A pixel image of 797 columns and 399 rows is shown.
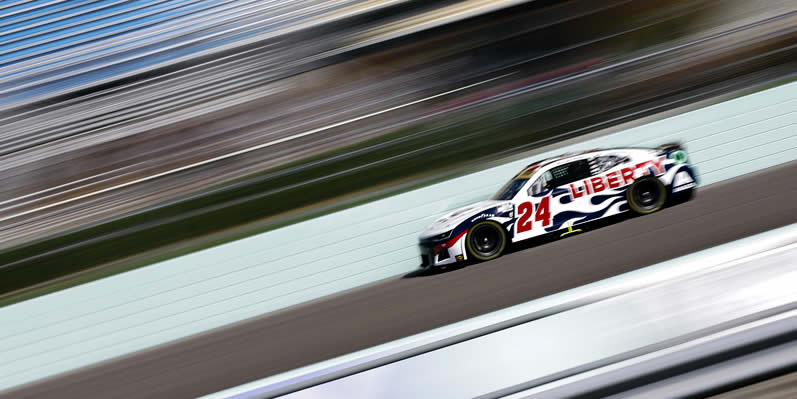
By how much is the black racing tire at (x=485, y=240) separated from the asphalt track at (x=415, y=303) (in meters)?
0.12

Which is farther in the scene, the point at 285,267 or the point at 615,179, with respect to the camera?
the point at 285,267

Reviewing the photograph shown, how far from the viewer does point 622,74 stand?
9.20 meters

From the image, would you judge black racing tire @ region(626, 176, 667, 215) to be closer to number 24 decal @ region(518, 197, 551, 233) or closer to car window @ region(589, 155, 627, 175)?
car window @ region(589, 155, 627, 175)

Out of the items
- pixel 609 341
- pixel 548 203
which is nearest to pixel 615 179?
pixel 548 203

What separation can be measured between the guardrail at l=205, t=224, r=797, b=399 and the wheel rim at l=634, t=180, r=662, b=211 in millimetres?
4192

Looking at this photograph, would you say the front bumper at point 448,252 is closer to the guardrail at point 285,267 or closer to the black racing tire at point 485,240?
the black racing tire at point 485,240

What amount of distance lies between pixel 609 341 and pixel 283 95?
8657 millimetres

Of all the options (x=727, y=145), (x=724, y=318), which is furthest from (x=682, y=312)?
(x=727, y=145)

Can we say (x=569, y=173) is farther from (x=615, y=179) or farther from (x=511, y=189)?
(x=511, y=189)

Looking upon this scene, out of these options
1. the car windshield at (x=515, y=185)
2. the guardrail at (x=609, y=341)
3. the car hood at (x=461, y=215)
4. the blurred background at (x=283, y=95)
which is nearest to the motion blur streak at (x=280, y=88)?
the blurred background at (x=283, y=95)

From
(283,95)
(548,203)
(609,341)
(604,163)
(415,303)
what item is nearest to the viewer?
(609,341)

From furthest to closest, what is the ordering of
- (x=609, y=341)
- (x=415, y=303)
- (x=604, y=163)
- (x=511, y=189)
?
(x=511, y=189) < (x=604, y=163) < (x=415, y=303) < (x=609, y=341)

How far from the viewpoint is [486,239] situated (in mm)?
5684

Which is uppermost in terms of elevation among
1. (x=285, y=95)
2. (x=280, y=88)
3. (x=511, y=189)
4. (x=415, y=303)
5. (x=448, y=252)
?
(x=280, y=88)
